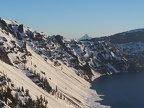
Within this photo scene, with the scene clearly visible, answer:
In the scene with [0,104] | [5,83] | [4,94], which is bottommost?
[0,104]

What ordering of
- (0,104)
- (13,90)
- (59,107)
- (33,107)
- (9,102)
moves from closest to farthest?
(0,104)
(9,102)
(33,107)
(13,90)
(59,107)

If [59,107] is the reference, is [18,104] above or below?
below

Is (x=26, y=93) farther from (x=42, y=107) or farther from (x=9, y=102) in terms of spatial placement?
(x=9, y=102)

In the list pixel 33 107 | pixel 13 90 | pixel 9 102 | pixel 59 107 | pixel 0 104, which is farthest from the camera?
pixel 59 107

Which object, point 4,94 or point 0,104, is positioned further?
point 4,94

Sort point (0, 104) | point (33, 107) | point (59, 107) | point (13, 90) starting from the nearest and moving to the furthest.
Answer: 1. point (0, 104)
2. point (33, 107)
3. point (13, 90)
4. point (59, 107)

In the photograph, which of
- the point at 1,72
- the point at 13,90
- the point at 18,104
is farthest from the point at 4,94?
the point at 1,72

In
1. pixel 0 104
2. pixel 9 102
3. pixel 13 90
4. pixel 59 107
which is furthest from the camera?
pixel 59 107

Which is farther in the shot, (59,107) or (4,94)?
(59,107)

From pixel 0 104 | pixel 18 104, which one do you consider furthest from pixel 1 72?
pixel 0 104

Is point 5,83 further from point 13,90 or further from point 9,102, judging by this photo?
point 9,102
